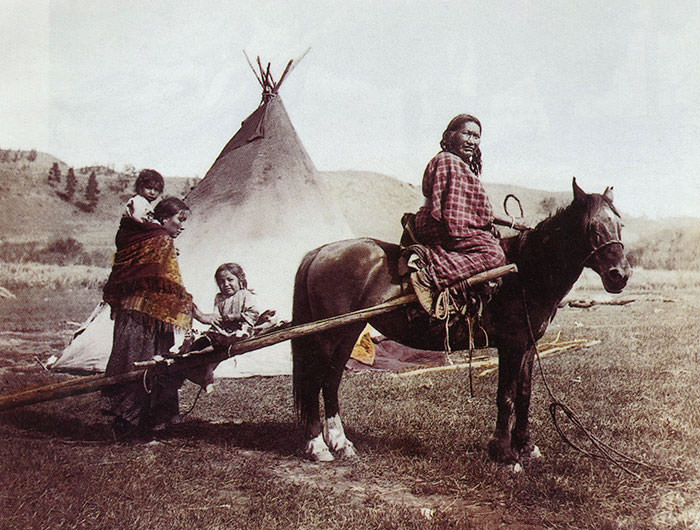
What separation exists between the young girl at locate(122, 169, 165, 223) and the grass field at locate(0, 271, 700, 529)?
4.82 ft

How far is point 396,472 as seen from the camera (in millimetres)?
3232

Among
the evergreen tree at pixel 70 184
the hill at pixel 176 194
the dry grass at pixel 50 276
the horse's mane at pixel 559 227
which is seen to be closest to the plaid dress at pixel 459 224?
the horse's mane at pixel 559 227

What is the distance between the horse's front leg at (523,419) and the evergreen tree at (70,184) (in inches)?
157

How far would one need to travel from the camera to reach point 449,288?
3.26m

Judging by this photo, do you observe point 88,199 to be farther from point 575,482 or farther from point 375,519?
point 575,482

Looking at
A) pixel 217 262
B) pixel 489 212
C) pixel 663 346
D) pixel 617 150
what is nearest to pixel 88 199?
pixel 217 262

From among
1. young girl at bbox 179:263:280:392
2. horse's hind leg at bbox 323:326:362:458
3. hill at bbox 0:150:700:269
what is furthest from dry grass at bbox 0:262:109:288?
horse's hind leg at bbox 323:326:362:458

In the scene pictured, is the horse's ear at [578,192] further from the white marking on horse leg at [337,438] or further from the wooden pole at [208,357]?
the white marking on horse leg at [337,438]

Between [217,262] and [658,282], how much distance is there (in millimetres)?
3880

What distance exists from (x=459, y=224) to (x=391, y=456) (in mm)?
1473

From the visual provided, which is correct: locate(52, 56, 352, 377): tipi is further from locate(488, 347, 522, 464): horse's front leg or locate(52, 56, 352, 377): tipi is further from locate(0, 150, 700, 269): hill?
locate(488, 347, 522, 464): horse's front leg

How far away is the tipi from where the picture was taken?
5.04 m

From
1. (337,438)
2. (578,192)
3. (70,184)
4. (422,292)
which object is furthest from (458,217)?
(70,184)

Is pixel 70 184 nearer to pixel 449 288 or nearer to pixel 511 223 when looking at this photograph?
pixel 449 288
